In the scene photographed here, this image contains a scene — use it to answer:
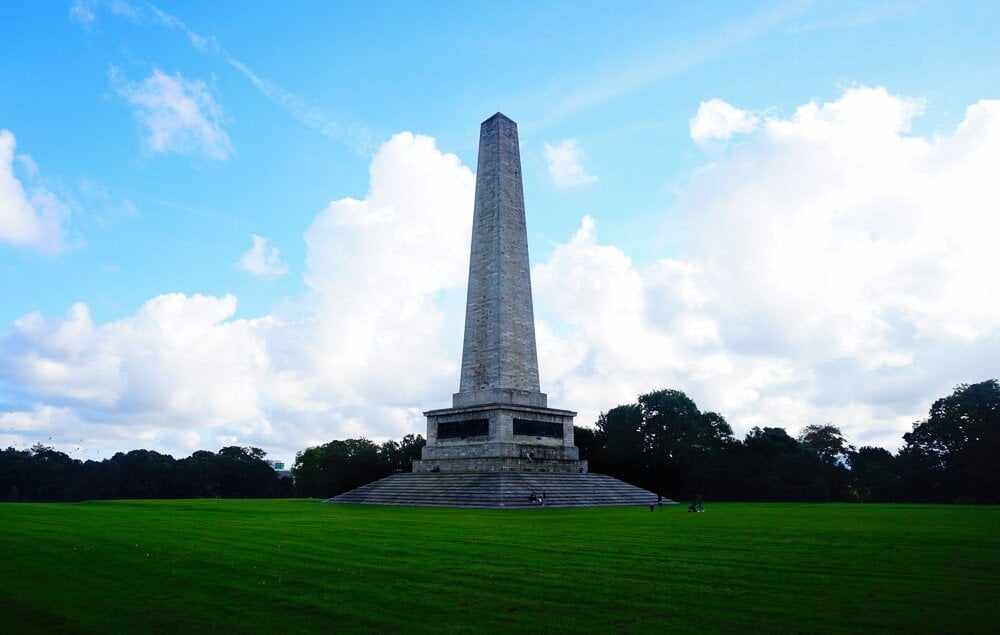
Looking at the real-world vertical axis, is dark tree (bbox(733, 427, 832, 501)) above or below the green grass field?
above

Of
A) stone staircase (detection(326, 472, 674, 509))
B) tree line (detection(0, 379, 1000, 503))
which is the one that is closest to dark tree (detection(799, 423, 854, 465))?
tree line (detection(0, 379, 1000, 503))

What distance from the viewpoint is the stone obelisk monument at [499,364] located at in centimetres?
3947

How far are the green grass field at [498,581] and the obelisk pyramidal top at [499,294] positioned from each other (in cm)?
2362

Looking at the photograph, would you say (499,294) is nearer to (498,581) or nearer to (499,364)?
(499,364)

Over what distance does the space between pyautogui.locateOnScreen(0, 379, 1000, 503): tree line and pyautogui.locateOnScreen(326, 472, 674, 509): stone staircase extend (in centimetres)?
1185

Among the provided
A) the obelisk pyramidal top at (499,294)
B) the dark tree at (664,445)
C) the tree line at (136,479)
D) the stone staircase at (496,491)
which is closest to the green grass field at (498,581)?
the stone staircase at (496,491)

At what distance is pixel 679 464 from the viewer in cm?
5478

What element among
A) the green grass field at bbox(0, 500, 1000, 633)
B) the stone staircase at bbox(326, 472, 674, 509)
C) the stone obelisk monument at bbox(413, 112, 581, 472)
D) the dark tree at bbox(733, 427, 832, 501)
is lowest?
the green grass field at bbox(0, 500, 1000, 633)

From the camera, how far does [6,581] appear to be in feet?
33.2

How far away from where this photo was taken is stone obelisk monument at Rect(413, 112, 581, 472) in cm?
3947

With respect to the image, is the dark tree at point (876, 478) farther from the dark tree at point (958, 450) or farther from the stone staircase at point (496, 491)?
the stone staircase at point (496, 491)

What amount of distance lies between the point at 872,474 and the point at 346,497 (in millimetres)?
41527

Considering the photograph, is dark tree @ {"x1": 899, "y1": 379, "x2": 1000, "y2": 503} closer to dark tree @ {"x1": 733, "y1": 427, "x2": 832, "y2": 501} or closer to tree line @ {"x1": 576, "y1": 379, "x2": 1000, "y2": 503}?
tree line @ {"x1": 576, "y1": 379, "x2": 1000, "y2": 503}

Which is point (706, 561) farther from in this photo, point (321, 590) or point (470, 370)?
point (470, 370)
